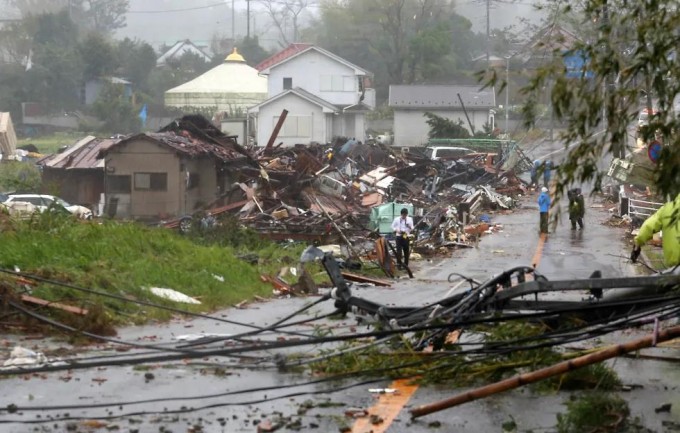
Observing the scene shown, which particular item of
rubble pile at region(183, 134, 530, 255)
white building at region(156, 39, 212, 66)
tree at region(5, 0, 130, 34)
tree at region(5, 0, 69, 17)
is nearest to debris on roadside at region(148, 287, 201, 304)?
rubble pile at region(183, 134, 530, 255)

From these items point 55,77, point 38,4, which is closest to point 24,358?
point 55,77

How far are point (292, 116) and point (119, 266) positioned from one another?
52.2m

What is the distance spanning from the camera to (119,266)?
17.5 metres

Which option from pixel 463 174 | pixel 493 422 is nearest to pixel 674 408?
pixel 493 422

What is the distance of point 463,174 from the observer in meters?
51.2

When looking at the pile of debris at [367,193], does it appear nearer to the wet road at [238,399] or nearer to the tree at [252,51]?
the wet road at [238,399]

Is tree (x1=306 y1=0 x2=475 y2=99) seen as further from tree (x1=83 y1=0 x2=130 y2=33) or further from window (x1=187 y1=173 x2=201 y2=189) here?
window (x1=187 y1=173 x2=201 y2=189)

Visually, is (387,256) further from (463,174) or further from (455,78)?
(455,78)

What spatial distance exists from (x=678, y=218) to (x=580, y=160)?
1.23 m

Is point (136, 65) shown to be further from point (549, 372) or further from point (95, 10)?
point (549, 372)

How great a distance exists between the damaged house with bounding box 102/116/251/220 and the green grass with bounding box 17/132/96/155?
27516 mm

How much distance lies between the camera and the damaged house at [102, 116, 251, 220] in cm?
3794

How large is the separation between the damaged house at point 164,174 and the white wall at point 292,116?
29240 mm

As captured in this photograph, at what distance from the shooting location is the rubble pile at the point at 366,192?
32.6 metres
